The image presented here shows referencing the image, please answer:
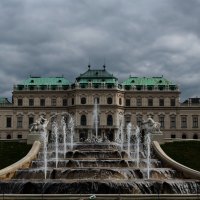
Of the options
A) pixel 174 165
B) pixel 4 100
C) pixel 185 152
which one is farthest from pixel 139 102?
pixel 174 165

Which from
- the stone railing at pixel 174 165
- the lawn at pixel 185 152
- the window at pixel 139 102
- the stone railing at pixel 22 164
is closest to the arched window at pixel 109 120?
the window at pixel 139 102

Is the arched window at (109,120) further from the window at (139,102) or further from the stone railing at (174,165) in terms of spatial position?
the stone railing at (174,165)

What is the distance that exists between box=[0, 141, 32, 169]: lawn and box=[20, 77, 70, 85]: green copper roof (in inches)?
1817

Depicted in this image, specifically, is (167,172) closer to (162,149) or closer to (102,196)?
(162,149)

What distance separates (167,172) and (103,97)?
184 ft

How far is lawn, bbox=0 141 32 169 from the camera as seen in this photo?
150 feet

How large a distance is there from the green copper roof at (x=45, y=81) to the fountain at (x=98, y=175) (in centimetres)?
4621

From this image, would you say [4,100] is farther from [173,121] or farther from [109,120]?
[173,121]

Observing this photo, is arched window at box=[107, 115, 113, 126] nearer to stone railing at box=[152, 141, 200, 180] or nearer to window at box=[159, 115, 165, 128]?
window at box=[159, 115, 165, 128]

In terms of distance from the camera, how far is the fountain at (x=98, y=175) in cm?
3269

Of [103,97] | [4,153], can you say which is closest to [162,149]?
[4,153]

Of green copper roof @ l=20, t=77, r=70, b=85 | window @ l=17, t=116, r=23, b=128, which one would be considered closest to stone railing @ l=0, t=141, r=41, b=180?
window @ l=17, t=116, r=23, b=128

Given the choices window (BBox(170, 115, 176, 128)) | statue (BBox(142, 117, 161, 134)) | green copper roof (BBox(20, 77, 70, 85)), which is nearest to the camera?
statue (BBox(142, 117, 161, 134))

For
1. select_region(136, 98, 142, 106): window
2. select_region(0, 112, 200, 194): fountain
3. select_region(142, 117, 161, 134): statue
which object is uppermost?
select_region(136, 98, 142, 106): window
